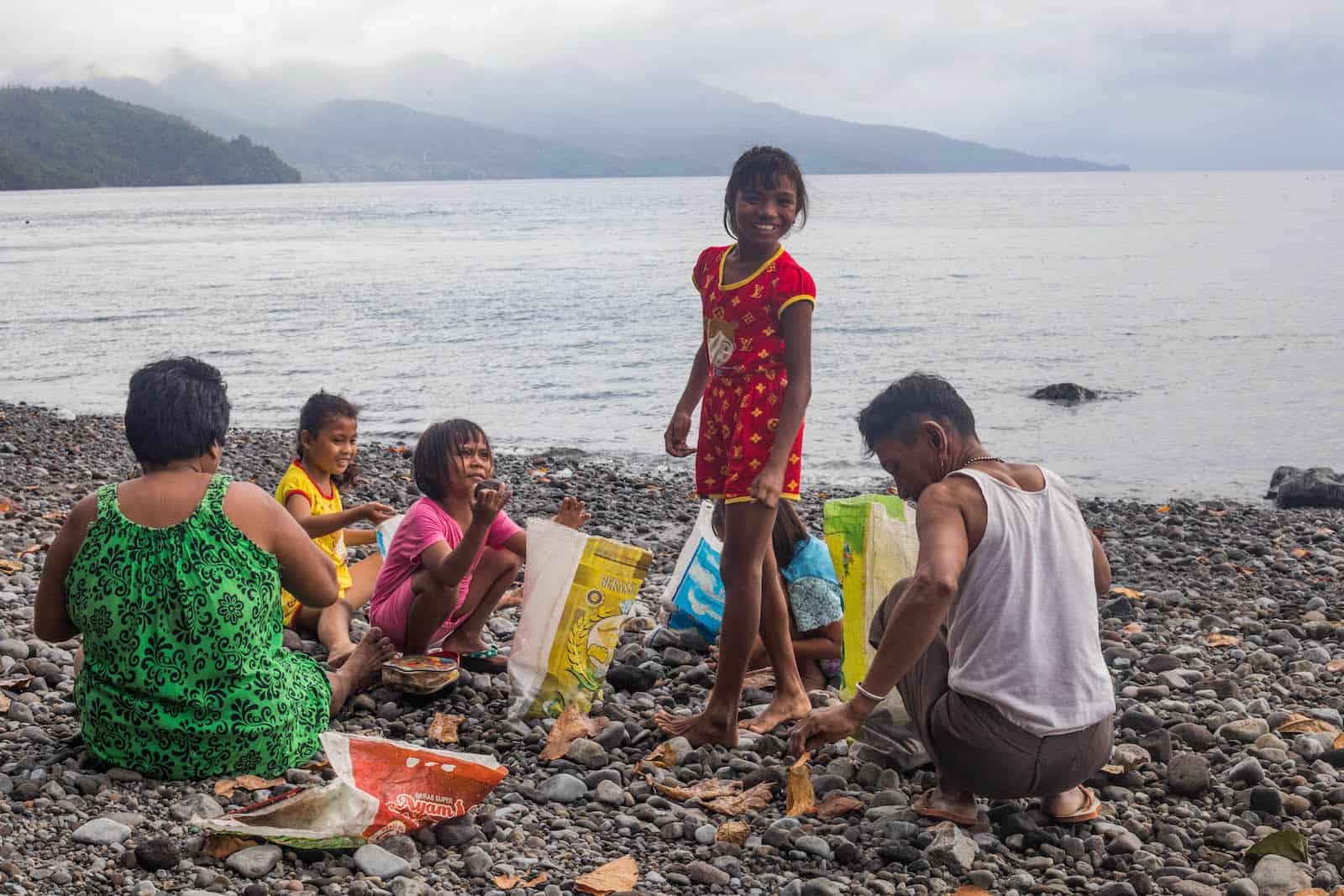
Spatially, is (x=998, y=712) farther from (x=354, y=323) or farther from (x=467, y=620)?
(x=354, y=323)

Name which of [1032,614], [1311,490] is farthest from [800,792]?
[1311,490]

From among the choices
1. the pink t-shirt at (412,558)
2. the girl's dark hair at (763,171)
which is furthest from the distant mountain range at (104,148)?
the girl's dark hair at (763,171)

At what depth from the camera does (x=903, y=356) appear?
2119 cm

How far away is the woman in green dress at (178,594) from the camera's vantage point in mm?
3723

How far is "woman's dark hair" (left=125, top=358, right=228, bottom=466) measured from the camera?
369 cm

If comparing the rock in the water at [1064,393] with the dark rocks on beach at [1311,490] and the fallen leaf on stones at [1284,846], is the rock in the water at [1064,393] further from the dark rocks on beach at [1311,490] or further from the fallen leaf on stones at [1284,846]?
the fallen leaf on stones at [1284,846]

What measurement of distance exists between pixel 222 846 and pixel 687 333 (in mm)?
21309

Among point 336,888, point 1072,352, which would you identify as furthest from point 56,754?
point 1072,352

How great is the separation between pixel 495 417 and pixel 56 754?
39.0 feet

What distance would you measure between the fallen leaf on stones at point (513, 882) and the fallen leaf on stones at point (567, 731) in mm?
932

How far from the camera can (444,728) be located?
14.9 ft

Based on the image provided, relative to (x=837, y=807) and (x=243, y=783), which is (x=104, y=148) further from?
(x=837, y=807)

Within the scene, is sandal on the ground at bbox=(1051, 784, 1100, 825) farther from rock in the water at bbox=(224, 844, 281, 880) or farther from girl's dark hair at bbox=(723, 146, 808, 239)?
rock in the water at bbox=(224, 844, 281, 880)

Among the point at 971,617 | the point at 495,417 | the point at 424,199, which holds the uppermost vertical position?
the point at 424,199
